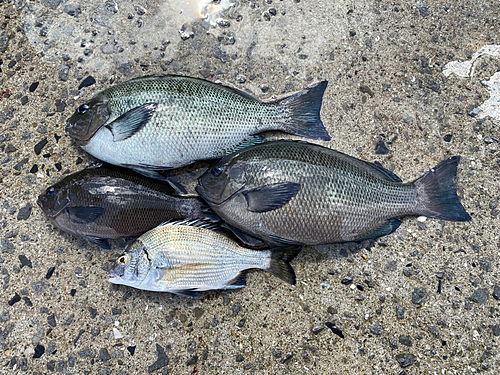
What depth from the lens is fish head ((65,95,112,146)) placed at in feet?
7.98

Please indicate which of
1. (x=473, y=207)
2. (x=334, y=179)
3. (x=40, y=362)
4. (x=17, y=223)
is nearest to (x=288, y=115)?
(x=334, y=179)

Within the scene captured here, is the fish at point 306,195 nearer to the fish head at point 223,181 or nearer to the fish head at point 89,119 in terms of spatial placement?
the fish head at point 223,181

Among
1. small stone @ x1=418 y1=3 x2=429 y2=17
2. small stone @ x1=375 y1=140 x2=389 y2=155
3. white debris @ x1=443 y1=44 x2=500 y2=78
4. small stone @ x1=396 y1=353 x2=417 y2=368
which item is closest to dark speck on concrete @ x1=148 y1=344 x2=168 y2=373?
small stone @ x1=396 y1=353 x2=417 y2=368

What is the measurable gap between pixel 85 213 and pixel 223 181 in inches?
34.4

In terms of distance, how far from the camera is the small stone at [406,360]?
8.02ft

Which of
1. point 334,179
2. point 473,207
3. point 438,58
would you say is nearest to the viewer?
point 334,179

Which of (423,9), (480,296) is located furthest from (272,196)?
(423,9)

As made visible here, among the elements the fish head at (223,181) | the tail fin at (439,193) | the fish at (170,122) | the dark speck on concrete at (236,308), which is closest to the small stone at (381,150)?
the tail fin at (439,193)

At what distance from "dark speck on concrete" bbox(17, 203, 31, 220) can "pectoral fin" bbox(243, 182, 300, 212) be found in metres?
1.58

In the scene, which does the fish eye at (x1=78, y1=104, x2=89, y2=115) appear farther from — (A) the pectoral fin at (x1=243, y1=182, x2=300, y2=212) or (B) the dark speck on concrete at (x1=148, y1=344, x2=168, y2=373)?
(B) the dark speck on concrete at (x1=148, y1=344, x2=168, y2=373)

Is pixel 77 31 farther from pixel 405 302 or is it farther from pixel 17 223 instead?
pixel 405 302

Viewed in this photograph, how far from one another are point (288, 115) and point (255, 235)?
80cm

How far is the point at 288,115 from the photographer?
255cm

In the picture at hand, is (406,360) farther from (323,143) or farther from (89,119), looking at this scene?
(89,119)
